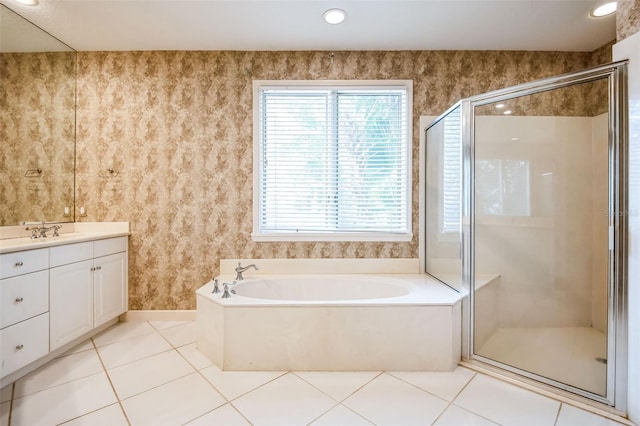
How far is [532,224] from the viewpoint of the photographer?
81.7 inches

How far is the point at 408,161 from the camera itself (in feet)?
8.14

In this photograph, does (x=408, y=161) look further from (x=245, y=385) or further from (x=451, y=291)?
(x=245, y=385)

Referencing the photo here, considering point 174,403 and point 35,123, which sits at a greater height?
point 35,123

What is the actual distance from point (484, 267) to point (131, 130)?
3254mm

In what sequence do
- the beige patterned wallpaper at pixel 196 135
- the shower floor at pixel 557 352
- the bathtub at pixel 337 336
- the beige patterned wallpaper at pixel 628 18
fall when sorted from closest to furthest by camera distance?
1. the beige patterned wallpaper at pixel 628 18
2. the shower floor at pixel 557 352
3. the bathtub at pixel 337 336
4. the beige patterned wallpaper at pixel 196 135

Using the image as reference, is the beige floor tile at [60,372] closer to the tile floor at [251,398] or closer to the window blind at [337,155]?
the tile floor at [251,398]

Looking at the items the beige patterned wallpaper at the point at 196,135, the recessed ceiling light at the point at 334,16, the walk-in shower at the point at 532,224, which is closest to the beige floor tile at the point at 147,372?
the beige patterned wallpaper at the point at 196,135

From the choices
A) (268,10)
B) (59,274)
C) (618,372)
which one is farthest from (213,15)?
(618,372)

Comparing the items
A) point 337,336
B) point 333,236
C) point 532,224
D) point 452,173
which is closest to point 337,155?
point 333,236

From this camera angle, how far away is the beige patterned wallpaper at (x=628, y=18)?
55.4 inches

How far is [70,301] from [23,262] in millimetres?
453

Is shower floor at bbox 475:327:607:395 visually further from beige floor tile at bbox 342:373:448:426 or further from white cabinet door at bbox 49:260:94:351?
white cabinet door at bbox 49:260:94:351

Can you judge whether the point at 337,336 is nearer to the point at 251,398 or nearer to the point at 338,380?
the point at 338,380

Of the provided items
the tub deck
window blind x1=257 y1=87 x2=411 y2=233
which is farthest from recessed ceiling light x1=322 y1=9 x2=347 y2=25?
the tub deck
